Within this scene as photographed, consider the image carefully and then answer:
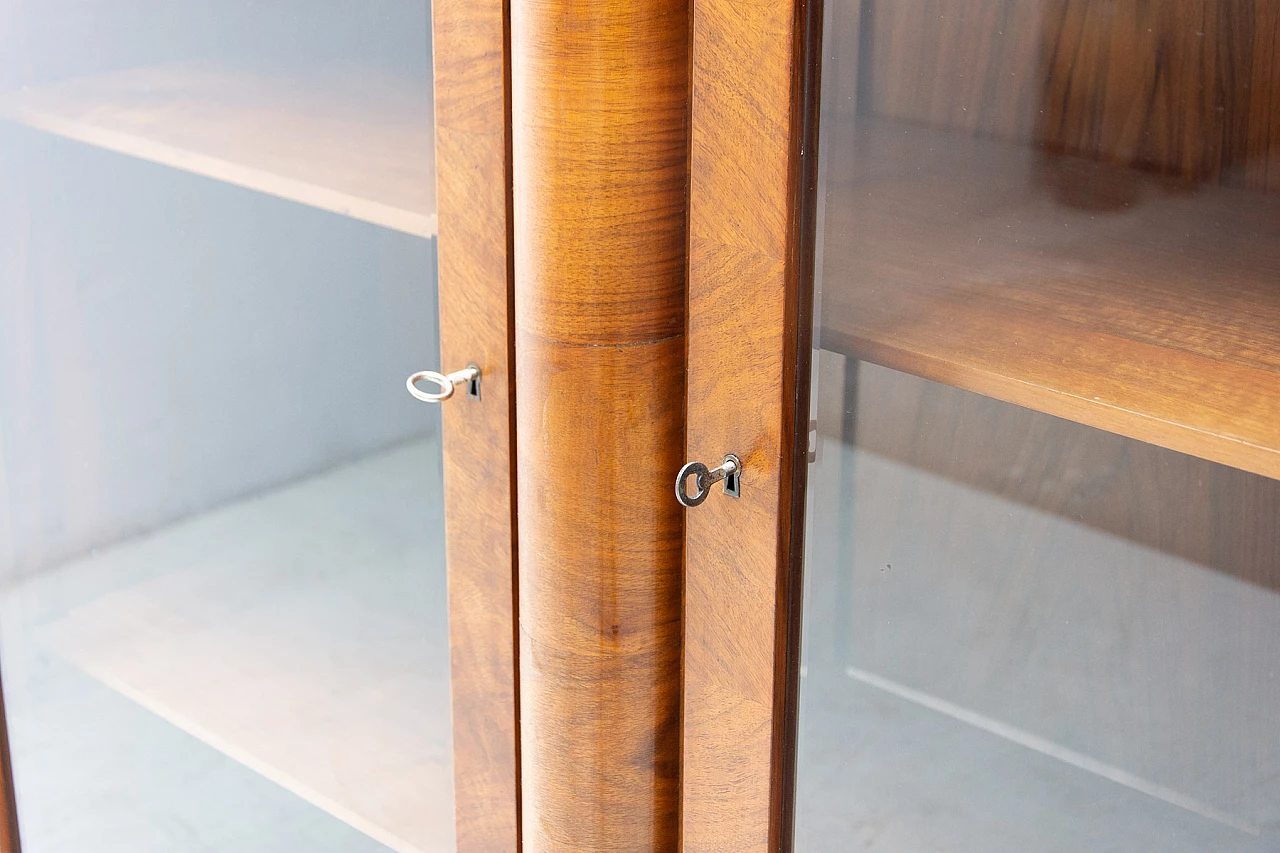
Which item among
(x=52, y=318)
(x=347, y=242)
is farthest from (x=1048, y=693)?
(x=52, y=318)

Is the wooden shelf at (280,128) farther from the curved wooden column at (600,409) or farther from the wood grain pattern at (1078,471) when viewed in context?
the wood grain pattern at (1078,471)

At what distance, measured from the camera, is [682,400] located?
23.2 inches

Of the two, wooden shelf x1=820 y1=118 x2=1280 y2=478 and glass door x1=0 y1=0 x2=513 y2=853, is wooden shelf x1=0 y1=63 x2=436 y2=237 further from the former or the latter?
wooden shelf x1=820 y1=118 x2=1280 y2=478

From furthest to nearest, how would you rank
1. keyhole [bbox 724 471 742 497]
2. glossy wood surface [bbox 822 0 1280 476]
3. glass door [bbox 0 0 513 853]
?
glass door [bbox 0 0 513 853]
keyhole [bbox 724 471 742 497]
glossy wood surface [bbox 822 0 1280 476]

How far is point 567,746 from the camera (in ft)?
2.08

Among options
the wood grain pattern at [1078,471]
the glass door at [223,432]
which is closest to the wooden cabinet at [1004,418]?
the wood grain pattern at [1078,471]

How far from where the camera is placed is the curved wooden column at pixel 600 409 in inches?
21.1

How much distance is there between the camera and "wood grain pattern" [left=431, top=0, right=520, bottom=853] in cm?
58

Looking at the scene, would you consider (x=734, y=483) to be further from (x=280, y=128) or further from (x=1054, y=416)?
(x=280, y=128)

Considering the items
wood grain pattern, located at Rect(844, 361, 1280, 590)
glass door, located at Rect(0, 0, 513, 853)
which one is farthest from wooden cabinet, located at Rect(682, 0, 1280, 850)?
glass door, located at Rect(0, 0, 513, 853)

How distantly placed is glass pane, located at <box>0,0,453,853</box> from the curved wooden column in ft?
0.28

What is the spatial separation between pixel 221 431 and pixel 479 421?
0.22 metres

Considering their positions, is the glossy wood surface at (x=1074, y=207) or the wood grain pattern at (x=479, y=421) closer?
the glossy wood surface at (x=1074, y=207)

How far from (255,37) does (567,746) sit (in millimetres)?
371
